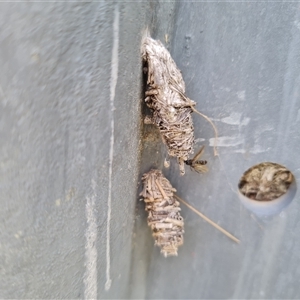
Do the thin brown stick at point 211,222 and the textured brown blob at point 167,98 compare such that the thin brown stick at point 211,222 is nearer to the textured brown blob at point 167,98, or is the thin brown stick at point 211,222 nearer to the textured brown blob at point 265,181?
the textured brown blob at point 265,181

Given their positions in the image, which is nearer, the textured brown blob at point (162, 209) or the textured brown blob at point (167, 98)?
the textured brown blob at point (167, 98)

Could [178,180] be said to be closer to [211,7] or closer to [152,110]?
[152,110]

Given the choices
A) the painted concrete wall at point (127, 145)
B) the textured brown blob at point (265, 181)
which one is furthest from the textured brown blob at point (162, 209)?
the textured brown blob at point (265, 181)

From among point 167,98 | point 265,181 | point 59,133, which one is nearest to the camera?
point 59,133

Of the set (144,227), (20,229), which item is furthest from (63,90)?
(144,227)

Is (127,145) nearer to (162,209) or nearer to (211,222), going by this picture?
(162,209)

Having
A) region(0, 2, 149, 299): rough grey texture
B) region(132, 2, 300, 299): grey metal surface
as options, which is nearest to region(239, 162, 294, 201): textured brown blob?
region(132, 2, 300, 299): grey metal surface

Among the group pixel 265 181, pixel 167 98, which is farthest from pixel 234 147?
pixel 167 98
